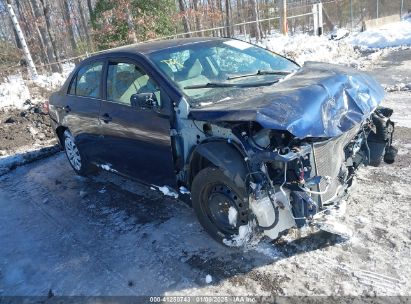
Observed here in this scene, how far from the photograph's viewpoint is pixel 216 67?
4371 millimetres

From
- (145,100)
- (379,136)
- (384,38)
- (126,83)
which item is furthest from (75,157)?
(384,38)

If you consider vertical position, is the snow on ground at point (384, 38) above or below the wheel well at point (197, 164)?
below

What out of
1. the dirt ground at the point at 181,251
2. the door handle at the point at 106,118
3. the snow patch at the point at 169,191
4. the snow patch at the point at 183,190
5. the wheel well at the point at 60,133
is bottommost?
the dirt ground at the point at 181,251

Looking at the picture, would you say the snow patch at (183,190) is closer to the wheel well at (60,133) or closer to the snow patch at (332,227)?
the snow patch at (332,227)

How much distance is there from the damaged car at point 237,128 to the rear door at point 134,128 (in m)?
0.01

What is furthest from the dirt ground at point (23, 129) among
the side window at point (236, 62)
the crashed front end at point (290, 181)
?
the crashed front end at point (290, 181)

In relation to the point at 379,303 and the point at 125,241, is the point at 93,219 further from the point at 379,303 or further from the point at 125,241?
A: the point at 379,303

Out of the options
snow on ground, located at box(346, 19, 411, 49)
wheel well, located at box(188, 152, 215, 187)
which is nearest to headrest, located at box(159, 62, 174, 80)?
wheel well, located at box(188, 152, 215, 187)

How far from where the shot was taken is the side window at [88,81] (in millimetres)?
5059

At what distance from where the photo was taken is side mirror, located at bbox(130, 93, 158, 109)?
3.91 meters

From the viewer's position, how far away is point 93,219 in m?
4.83

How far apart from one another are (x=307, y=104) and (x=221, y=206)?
3.90 feet

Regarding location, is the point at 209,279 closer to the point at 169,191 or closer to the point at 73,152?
the point at 169,191

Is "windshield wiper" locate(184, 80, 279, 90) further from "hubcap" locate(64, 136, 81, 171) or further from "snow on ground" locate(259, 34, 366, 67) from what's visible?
"snow on ground" locate(259, 34, 366, 67)
